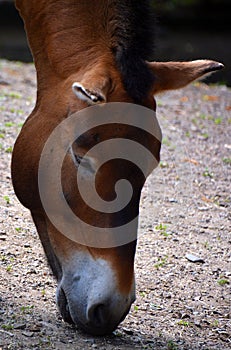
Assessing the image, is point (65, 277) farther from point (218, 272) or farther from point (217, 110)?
point (217, 110)

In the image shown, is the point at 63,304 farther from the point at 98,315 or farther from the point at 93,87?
the point at 93,87

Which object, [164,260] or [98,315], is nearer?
[98,315]

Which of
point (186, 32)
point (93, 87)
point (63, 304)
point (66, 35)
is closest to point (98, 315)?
point (63, 304)

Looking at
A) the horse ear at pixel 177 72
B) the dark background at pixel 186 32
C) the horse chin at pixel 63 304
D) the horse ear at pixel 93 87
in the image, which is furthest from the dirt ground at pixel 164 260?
the dark background at pixel 186 32

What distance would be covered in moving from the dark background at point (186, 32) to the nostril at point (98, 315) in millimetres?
7665

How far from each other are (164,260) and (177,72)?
1.61 meters

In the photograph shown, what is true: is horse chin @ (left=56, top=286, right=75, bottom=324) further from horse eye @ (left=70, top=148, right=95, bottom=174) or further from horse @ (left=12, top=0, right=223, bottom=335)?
horse eye @ (left=70, top=148, right=95, bottom=174)

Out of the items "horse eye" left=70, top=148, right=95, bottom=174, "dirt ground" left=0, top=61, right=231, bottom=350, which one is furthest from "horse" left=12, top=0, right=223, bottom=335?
"dirt ground" left=0, top=61, right=231, bottom=350

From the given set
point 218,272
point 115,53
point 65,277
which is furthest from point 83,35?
point 218,272

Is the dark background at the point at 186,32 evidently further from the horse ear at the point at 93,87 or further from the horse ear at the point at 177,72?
the horse ear at the point at 93,87

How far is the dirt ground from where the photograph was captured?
371 centimetres

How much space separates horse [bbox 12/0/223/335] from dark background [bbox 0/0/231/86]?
7041 mm

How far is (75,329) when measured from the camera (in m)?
3.58

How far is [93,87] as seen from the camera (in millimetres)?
3168
